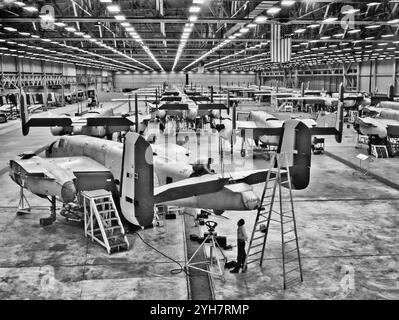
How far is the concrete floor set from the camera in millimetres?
11758

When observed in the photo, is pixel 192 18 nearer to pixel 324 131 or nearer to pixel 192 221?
pixel 324 131

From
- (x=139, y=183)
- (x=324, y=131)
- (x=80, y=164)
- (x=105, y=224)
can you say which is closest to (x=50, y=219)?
(x=105, y=224)

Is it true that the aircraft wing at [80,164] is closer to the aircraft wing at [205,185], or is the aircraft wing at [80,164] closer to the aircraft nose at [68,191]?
the aircraft nose at [68,191]

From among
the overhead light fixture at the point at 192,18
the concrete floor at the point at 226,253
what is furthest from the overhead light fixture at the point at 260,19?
the concrete floor at the point at 226,253

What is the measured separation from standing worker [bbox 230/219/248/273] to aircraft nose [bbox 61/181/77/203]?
6545 mm

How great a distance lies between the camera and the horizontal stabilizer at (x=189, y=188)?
11.1 metres

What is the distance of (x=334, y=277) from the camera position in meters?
12.7

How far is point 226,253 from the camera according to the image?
47.3ft

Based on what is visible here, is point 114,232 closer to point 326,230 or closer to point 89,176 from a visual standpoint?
point 89,176

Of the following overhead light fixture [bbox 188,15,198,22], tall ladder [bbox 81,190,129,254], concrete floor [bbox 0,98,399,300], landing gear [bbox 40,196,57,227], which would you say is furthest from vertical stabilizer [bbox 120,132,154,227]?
overhead light fixture [bbox 188,15,198,22]

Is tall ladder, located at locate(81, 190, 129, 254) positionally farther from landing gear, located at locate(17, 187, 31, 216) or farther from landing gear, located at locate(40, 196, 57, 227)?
landing gear, located at locate(17, 187, 31, 216)

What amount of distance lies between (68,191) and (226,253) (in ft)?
20.5

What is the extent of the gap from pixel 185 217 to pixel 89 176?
15.2 ft

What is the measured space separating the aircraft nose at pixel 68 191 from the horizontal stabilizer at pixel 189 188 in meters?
5.26
